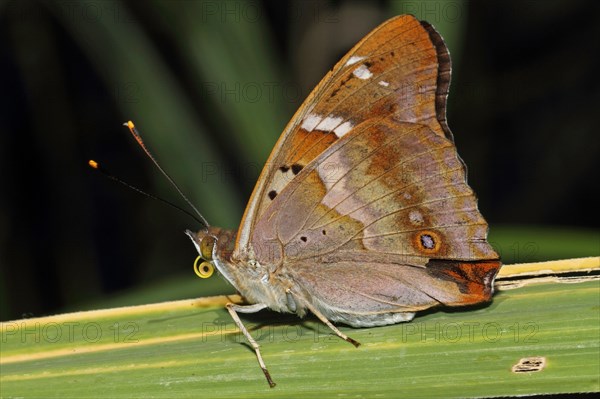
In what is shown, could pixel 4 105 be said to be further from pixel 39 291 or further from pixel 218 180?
pixel 218 180

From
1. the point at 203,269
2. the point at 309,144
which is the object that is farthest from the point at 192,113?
the point at 309,144

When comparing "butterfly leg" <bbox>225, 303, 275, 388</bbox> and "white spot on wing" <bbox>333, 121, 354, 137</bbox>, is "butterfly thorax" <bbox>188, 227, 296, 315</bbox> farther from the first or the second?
"white spot on wing" <bbox>333, 121, 354, 137</bbox>

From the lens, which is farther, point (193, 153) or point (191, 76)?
point (191, 76)

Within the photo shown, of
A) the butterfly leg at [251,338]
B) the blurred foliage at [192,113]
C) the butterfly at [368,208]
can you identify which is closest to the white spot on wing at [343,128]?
the butterfly at [368,208]

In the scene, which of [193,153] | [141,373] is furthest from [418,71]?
[193,153]

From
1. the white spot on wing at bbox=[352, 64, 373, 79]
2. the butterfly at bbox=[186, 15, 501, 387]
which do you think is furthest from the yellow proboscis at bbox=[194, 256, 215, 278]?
the white spot on wing at bbox=[352, 64, 373, 79]
